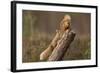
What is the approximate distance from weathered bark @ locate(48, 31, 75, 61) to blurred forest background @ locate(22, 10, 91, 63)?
1.2 inches

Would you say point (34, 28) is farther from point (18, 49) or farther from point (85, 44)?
point (85, 44)

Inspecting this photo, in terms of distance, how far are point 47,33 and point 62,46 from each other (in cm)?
16

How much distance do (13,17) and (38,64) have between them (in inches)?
15.0

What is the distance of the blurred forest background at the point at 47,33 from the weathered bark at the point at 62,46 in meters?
0.03

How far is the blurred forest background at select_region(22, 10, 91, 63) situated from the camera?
1562 mm

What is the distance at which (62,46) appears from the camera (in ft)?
5.48

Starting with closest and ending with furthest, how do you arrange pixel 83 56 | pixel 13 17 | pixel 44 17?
pixel 13 17 < pixel 44 17 < pixel 83 56

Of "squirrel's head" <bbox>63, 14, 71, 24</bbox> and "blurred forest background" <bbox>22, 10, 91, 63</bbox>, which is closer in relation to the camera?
"blurred forest background" <bbox>22, 10, 91, 63</bbox>

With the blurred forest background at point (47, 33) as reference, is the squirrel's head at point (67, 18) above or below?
above

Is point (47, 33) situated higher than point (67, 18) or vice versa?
point (67, 18)

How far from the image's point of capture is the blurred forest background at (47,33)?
→ 1.56m

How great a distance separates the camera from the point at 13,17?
59.0 inches

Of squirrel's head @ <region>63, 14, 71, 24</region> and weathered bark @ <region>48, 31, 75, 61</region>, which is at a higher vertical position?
squirrel's head @ <region>63, 14, 71, 24</region>

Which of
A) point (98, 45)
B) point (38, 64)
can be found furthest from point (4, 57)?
point (98, 45)
